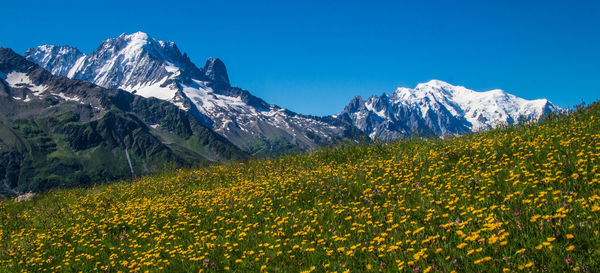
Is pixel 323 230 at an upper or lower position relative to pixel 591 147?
lower

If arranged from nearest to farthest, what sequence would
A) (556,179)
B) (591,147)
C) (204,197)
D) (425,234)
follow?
(425,234) → (556,179) → (591,147) → (204,197)

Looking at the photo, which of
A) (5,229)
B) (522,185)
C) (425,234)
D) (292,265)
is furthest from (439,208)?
(5,229)

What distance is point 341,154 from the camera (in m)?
14.4

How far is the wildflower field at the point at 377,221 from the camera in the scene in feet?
15.5

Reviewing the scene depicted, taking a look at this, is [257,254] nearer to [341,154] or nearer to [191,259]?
[191,259]

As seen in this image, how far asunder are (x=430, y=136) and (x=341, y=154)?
355cm

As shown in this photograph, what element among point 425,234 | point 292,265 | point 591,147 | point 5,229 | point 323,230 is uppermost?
point 591,147

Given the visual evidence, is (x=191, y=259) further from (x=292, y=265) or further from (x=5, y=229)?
(x=5, y=229)

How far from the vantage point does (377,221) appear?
6.43 metres

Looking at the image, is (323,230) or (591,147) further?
(591,147)

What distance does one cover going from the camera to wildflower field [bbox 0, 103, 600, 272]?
4723 mm

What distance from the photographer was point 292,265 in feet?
19.2

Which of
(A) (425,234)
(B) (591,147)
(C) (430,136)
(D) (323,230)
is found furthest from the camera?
(C) (430,136)

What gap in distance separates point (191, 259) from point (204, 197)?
4.58 m
